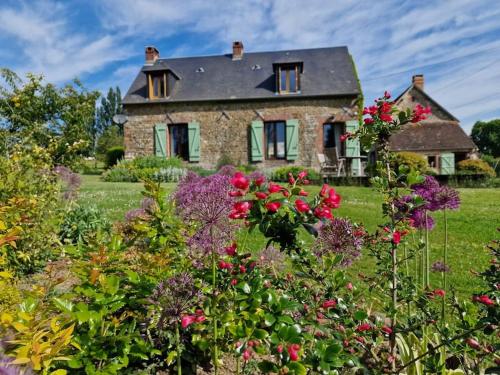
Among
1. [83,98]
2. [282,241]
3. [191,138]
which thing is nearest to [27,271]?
[282,241]

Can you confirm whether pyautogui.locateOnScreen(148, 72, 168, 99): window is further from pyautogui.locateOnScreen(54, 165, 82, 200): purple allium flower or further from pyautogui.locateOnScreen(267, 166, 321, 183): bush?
pyautogui.locateOnScreen(54, 165, 82, 200): purple allium flower

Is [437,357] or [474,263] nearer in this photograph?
[437,357]

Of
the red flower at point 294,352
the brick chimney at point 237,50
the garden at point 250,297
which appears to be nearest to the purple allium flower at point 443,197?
the garden at point 250,297

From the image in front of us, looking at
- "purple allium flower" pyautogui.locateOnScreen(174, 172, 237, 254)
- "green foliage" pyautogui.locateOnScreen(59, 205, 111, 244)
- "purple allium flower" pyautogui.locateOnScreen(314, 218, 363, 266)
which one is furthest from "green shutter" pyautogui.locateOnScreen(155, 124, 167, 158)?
"purple allium flower" pyautogui.locateOnScreen(314, 218, 363, 266)

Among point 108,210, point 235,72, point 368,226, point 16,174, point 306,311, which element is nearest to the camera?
point 306,311

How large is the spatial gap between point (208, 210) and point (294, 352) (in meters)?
0.55

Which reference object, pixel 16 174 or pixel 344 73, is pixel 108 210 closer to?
pixel 16 174

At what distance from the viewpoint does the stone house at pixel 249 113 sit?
15.2 metres

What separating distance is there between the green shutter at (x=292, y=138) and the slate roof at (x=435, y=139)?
19.1 ft

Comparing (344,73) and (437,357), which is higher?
(344,73)

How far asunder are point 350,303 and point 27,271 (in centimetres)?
321

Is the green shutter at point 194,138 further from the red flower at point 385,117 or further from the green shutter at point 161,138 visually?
the red flower at point 385,117

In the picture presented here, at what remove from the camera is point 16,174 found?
3.16 m

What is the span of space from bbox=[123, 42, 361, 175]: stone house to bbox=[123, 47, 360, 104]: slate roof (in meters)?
0.05
